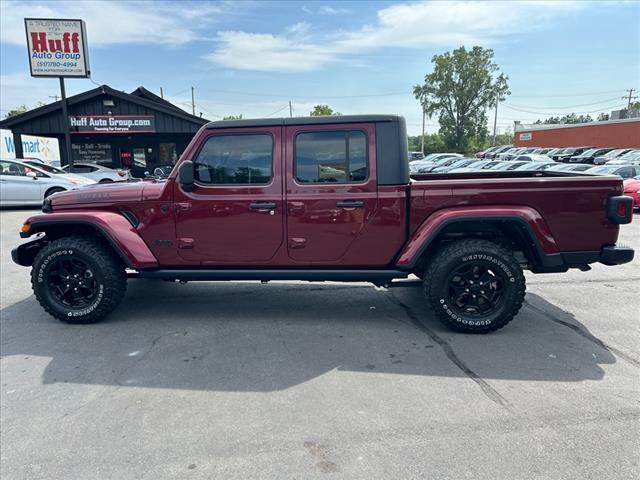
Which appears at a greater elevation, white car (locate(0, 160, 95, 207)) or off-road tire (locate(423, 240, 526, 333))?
white car (locate(0, 160, 95, 207))

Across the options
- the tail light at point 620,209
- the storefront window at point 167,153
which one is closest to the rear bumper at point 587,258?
the tail light at point 620,209

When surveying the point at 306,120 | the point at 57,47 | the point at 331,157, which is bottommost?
the point at 331,157

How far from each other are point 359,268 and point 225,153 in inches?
67.4

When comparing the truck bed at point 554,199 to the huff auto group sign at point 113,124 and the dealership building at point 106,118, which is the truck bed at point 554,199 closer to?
the dealership building at point 106,118

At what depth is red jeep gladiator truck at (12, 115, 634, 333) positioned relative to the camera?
3.85 m

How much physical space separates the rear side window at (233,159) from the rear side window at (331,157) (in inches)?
13.6

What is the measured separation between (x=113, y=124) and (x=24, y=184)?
25.7 ft

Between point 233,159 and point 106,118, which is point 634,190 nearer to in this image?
point 233,159

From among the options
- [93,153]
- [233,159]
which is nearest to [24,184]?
[93,153]

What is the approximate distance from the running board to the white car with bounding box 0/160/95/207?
408 inches

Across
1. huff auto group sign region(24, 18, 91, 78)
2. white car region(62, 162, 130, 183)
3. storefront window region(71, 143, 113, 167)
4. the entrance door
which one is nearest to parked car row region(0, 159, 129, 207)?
white car region(62, 162, 130, 183)

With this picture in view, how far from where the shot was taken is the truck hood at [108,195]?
4203 mm

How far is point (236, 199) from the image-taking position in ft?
13.3

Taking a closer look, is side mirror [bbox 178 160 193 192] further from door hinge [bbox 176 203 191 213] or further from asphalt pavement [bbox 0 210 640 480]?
asphalt pavement [bbox 0 210 640 480]
